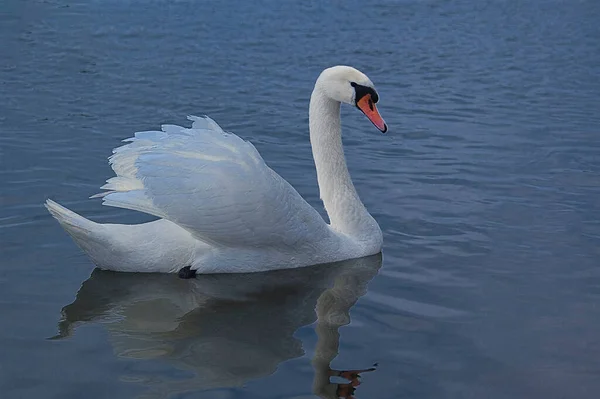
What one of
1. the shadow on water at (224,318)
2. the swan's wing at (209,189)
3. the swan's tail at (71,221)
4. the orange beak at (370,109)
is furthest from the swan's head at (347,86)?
the swan's tail at (71,221)

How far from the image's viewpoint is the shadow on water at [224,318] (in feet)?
16.2

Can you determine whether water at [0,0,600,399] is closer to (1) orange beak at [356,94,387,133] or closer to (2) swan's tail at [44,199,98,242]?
(2) swan's tail at [44,199,98,242]

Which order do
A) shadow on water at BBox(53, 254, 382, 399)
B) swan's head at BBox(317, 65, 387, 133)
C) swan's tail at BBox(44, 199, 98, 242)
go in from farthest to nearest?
1. swan's head at BBox(317, 65, 387, 133)
2. swan's tail at BBox(44, 199, 98, 242)
3. shadow on water at BBox(53, 254, 382, 399)

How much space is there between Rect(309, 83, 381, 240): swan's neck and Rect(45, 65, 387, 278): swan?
7 cm

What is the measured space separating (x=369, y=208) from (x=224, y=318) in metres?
2.38

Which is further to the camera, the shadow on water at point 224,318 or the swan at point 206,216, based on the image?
the swan at point 206,216

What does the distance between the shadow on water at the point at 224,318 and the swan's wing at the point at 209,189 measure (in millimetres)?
383

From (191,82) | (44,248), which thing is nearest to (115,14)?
(191,82)

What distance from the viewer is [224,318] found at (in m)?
5.69

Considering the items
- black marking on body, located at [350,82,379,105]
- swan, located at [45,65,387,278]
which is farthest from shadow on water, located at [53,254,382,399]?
black marking on body, located at [350,82,379,105]

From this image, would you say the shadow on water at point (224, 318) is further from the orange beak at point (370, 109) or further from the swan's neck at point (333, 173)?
the orange beak at point (370, 109)

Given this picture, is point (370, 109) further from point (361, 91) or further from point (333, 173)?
point (333, 173)

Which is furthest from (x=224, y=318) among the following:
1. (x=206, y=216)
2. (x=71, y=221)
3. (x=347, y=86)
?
(x=347, y=86)

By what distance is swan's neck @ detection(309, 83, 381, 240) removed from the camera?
6906 mm
